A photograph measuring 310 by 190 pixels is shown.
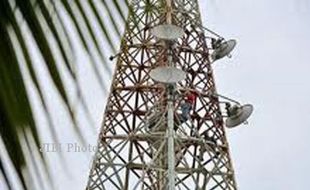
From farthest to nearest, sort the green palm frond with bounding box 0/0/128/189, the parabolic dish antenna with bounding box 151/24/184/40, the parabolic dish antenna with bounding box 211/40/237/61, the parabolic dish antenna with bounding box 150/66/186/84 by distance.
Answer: the parabolic dish antenna with bounding box 211/40/237/61, the parabolic dish antenna with bounding box 151/24/184/40, the parabolic dish antenna with bounding box 150/66/186/84, the green palm frond with bounding box 0/0/128/189

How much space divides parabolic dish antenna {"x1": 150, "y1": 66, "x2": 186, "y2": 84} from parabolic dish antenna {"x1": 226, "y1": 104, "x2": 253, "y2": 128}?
1499 millimetres

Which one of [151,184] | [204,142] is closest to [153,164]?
[151,184]

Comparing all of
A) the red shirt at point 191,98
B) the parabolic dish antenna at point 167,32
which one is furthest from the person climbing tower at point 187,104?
the parabolic dish antenna at point 167,32

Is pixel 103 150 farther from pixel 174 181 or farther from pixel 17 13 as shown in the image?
pixel 17 13

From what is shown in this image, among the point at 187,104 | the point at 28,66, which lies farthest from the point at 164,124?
the point at 28,66

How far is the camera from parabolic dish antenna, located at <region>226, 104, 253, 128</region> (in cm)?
868

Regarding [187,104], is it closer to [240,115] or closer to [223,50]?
[240,115]

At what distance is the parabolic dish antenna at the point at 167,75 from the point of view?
7562mm

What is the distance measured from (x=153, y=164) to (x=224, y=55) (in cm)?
268

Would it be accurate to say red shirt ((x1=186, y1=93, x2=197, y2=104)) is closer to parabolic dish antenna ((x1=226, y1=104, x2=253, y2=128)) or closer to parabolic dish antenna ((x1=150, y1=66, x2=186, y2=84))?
parabolic dish antenna ((x1=226, y1=104, x2=253, y2=128))

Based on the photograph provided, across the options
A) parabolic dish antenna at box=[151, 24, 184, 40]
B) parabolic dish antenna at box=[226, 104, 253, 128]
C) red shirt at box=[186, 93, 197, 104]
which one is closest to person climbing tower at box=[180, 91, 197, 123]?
red shirt at box=[186, 93, 197, 104]

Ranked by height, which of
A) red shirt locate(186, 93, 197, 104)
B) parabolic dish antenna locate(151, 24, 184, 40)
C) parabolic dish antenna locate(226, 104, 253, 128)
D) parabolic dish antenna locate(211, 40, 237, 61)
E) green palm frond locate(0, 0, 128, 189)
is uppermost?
parabolic dish antenna locate(211, 40, 237, 61)

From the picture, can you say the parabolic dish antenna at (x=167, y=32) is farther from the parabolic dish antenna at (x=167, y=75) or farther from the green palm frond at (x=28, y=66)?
the green palm frond at (x=28, y=66)

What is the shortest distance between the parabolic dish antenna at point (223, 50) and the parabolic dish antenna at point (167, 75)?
218cm
